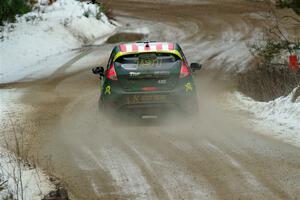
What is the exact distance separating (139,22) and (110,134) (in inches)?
889

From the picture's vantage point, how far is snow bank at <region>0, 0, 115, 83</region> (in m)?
24.1

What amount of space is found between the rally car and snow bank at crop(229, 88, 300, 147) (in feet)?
5.00

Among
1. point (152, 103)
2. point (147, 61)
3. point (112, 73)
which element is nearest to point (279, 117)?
point (152, 103)

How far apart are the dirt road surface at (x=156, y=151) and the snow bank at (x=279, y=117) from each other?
14.7 inches

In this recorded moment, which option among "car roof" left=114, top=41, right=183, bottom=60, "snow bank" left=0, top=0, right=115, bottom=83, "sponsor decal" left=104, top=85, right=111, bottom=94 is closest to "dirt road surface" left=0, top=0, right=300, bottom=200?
"sponsor decal" left=104, top=85, right=111, bottom=94

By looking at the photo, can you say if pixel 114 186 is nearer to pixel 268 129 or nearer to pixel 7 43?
pixel 268 129

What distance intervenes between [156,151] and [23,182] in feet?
9.14

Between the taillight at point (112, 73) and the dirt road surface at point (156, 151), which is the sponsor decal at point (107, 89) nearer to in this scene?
the taillight at point (112, 73)

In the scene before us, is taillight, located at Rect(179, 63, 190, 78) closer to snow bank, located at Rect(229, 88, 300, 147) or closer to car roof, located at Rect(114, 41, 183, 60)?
car roof, located at Rect(114, 41, 183, 60)

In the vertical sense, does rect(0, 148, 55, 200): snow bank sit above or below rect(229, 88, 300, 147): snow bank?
above

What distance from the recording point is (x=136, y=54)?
13.7 metres

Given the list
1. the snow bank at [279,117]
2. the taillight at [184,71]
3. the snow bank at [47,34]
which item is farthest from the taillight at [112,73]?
the snow bank at [47,34]

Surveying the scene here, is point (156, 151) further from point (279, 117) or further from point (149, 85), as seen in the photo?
point (279, 117)

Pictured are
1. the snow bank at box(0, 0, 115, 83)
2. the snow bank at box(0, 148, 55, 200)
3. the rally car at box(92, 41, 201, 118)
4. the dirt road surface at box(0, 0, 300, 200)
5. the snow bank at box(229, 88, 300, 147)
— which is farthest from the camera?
the snow bank at box(0, 0, 115, 83)
